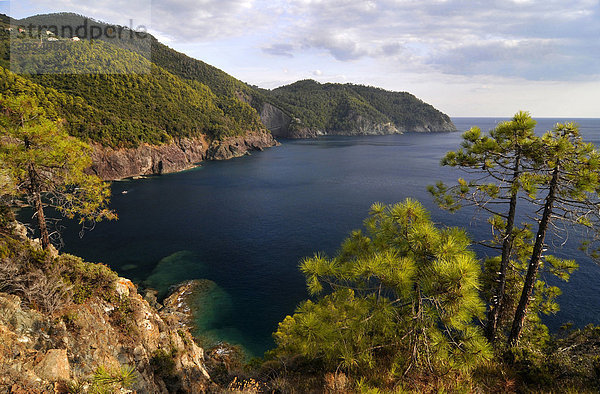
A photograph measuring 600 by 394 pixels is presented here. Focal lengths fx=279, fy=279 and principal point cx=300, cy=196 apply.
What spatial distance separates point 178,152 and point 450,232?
116149 mm

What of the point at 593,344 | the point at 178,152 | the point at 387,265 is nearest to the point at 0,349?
the point at 387,265

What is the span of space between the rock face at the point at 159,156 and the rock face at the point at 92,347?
248ft

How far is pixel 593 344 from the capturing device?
36.8ft

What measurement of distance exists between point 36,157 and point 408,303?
63.4 feet

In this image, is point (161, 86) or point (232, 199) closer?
point (232, 199)

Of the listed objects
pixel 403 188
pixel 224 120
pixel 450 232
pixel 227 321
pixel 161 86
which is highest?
pixel 161 86

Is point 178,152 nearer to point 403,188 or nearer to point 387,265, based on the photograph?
point 403,188

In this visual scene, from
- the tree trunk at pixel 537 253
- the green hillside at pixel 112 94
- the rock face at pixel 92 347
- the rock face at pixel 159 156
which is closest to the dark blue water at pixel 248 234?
the rock face at pixel 159 156

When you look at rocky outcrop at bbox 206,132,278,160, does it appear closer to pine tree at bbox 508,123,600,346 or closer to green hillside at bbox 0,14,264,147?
green hillside at bbox 0,14,264,147

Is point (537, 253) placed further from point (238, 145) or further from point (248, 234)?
point (238, 145)

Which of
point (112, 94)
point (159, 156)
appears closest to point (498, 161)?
point (159, 156)

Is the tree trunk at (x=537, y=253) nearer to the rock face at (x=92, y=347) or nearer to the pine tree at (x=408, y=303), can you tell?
the pine tree at (x=408, y=303)

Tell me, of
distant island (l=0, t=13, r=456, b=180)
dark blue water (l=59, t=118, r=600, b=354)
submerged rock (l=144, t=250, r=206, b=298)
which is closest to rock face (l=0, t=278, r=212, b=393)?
dark blue water (l=59, t=118, r=600, b=354)

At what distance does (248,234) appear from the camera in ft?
174
